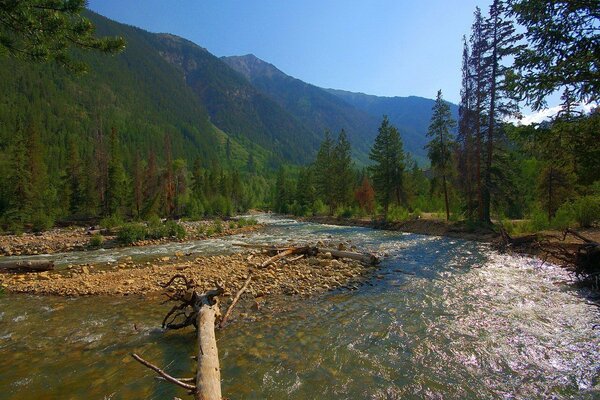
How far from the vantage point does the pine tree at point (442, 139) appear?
3409 cm

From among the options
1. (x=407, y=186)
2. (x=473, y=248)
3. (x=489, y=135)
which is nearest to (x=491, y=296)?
(x=473, y=248)

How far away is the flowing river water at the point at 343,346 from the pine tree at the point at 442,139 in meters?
26.0

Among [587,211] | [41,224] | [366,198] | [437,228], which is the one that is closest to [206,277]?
[587,211]

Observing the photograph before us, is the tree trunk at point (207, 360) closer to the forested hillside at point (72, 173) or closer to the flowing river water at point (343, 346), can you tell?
the flowing river water at point (343, 346)

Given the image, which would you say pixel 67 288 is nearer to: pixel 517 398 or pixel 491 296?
pixel 517 398

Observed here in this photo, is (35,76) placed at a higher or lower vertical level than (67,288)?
higher

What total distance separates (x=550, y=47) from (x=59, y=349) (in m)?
14.6

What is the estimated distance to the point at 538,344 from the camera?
22.9 ft

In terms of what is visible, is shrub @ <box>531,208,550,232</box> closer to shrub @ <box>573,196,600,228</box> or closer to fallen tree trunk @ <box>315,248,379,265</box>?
shrub @ <box>573,196,600,228</box>

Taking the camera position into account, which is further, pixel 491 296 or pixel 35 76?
pixel 35 76

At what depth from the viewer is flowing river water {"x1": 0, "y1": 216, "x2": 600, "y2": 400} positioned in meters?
5.56

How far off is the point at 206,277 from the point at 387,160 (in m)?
38.2

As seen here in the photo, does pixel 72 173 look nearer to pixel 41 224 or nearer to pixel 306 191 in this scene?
pixel 41 224

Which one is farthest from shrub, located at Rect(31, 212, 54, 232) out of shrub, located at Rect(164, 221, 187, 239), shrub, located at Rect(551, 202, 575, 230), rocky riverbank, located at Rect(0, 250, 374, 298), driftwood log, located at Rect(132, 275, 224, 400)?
shrub, located at Rect(551, 202, 575, 230)
